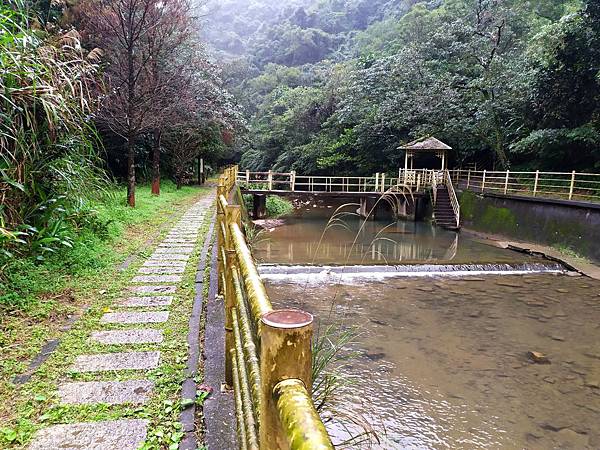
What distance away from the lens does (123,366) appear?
2.30 m

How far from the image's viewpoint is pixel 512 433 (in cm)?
314

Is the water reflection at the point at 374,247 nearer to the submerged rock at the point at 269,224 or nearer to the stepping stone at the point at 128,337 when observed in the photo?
the submerged rock at the point at 269,224

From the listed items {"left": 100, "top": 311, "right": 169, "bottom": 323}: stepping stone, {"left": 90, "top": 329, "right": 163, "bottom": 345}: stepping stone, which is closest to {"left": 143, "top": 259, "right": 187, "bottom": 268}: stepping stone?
{"left": 100, "top": 311, "right": 169, "bottom": 323}: stepping stone

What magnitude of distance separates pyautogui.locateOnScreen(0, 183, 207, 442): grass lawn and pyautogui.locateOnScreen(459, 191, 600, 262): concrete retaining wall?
28.6 ft

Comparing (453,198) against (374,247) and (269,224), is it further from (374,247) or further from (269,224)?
(269,224)

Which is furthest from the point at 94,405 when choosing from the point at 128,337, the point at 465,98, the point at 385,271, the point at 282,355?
the point at 465,98

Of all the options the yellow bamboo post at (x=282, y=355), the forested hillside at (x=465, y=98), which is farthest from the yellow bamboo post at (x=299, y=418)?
the forested hillside at (x=465, y=98)

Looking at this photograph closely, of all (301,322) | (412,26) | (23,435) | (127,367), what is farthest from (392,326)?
(412,26)

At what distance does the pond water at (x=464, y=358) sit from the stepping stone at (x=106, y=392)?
1.08m

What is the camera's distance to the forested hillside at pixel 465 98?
10273 mm

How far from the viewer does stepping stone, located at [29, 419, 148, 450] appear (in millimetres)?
1659

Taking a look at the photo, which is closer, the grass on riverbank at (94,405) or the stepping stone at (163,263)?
the grass on riverbank at (94,405)

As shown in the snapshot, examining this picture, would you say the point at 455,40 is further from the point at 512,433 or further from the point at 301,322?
the point at 301,322

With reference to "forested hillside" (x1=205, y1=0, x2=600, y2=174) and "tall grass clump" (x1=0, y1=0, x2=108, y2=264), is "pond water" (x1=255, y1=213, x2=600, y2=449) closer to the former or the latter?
"tall grass clump" (x1=0, y1=0, x2=108, y2=264)
